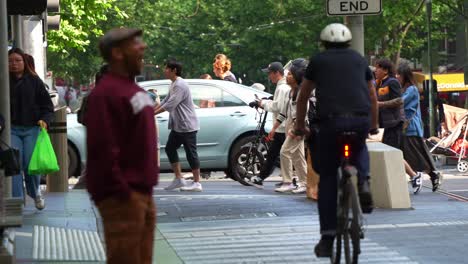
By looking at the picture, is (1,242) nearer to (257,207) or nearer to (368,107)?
(368,107)

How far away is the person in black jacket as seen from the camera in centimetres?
1321

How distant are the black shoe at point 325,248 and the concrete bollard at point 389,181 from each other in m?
4.94

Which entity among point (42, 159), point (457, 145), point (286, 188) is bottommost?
point (286, 188)

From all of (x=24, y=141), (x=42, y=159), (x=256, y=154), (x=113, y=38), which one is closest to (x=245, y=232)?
(x=42, y=159)

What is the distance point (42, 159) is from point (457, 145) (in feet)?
46.0

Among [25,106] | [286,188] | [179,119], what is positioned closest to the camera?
[25,106]

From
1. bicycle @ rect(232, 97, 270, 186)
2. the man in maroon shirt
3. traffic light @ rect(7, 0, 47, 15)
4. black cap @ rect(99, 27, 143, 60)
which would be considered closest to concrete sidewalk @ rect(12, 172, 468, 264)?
traffic light @ rect(7, 0, 47, 15)

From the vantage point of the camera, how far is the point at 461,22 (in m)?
53.0

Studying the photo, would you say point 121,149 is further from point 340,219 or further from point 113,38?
point 340,219

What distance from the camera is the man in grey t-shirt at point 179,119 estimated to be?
17.4 meters

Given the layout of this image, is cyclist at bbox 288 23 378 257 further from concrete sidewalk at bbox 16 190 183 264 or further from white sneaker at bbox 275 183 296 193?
white sneaker at bbox 275 183 296 193

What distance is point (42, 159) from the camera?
43.0ft

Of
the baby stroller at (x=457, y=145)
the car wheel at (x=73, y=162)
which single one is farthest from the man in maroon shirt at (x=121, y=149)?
the baby stroller at (x=457, y=145)

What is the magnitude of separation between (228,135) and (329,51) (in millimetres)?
10697
